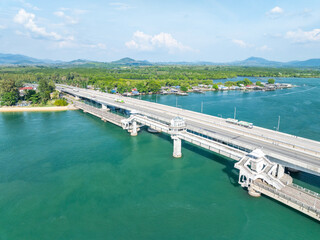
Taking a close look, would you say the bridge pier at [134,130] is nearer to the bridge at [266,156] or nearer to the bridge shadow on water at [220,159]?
the bridge shadow on water at [220,159]

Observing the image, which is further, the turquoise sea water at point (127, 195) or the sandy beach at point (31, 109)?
the sandy beach at point (31, 109)

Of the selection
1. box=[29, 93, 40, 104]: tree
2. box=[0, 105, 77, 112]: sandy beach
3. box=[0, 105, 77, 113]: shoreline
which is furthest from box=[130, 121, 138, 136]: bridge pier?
box=[29, 93, 40, 104]: tree

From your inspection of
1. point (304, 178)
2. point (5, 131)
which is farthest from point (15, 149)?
point (304, 178)

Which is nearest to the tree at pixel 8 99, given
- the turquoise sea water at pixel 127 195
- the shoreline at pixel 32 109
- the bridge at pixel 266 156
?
the shoreline at pixel 32 109

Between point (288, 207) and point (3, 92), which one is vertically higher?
point (3, 92)

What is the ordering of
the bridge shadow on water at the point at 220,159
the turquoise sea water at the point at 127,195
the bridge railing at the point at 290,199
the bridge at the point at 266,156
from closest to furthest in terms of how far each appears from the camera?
the turquoise sea water at the point at 127,195, the bridge railing at the point at 290,199, the bridge at the point at 266,156, the bridge shadow on water at the point at 220,159

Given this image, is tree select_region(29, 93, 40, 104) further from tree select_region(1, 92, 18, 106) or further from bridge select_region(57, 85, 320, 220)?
bridge select_region(57, 85, 320, 220)

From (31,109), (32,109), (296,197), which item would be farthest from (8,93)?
(296,197)

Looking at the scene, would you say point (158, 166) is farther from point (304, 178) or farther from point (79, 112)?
point (79, 112)
